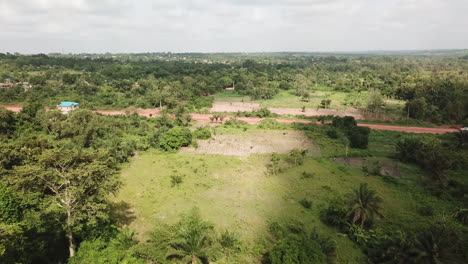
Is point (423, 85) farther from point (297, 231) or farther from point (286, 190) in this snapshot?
point (297, 231)

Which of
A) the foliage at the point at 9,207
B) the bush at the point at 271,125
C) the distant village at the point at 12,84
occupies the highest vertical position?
the distant village at the point at 12,84

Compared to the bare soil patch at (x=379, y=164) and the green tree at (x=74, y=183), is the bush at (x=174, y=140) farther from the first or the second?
the green tree at (x=74, y=183)

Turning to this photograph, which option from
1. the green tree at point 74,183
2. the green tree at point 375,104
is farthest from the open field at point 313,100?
the green tree at point 74,183

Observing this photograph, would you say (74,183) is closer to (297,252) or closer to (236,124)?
(297,252)

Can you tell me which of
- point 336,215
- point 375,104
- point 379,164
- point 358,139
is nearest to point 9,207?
point 336,215

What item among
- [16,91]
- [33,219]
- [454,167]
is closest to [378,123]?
[454,167]
